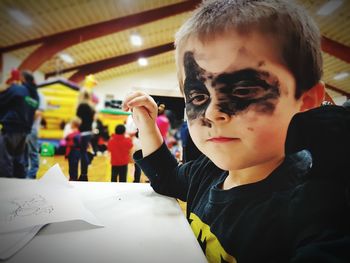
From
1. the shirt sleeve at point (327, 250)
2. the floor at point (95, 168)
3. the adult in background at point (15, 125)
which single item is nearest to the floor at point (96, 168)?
the floor at point (95, 168)

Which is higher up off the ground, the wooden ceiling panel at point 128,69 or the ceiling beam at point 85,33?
the ceiling beam at point 85,33

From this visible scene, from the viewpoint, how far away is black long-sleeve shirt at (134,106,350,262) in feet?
0.70

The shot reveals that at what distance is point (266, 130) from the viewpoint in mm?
283

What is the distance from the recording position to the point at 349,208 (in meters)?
0.21

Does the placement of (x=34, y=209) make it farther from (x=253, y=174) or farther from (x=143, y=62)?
(x=143, y=62)

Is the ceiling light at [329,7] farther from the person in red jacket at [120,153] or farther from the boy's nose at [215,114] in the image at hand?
the person in red jacket at [120,153]

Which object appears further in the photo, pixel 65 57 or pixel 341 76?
pixel 65 57

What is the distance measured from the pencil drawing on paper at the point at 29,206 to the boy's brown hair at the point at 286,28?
0.35 meters

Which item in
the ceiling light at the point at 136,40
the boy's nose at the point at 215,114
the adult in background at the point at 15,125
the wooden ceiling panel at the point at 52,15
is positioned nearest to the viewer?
the boy's nose at the point at 215,114

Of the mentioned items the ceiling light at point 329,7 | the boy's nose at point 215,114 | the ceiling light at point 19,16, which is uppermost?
the ceiling light at point 19,16

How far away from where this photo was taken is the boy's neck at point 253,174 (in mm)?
317

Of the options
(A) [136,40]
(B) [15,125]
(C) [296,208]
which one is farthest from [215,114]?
(B) [15,125]

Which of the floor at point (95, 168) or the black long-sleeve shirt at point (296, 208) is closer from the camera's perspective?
the black long-sleeve shirt at point (296, 208)

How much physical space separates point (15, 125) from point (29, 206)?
95 cm
